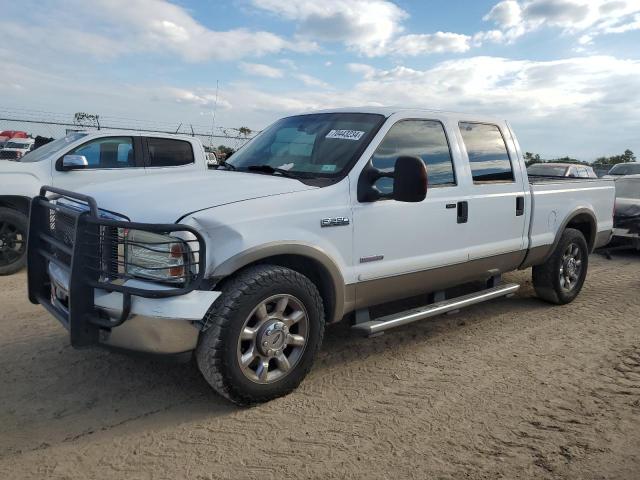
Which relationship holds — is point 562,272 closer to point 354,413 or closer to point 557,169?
point 354,413

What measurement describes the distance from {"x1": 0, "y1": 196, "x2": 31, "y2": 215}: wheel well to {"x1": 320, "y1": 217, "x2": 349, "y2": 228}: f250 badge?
523 cm

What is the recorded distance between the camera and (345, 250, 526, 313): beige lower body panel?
13.1 feet

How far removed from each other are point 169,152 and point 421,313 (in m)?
5.25

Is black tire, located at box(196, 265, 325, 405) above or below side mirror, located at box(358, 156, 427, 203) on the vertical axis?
below

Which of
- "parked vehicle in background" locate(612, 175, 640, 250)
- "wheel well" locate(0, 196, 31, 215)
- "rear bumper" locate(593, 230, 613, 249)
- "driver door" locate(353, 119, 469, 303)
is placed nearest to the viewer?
"driver door" locate(353, 119, 469, 303)

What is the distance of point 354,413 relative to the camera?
339cm

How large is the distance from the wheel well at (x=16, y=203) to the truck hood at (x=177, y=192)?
160 inches

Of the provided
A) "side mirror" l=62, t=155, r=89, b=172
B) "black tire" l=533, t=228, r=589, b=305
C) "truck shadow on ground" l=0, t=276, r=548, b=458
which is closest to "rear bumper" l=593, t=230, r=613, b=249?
"black tire" l=533, t=228, r=589, b=305

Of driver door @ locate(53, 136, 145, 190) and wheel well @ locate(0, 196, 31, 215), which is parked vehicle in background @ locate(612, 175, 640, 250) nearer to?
driver door @ locate(53, 136, 145, 190)

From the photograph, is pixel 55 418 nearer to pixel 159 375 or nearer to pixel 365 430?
pixel 159 375

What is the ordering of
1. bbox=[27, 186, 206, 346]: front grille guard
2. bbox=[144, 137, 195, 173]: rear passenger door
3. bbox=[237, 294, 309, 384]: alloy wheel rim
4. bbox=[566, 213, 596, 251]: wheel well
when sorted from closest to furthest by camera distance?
bbox=[27, 186, 206, 346]: front grille guard → bbox=[237, 294, 309, 384]: alloy wheel rim → bbox=[566, 213, 596, 251]: wheel well → bbox=[144, 137, 195, 173]: rear passenger door

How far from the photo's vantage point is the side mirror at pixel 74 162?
6.98 meters

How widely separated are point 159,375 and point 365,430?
1596mm

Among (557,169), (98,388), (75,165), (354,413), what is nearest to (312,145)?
(354,413)
